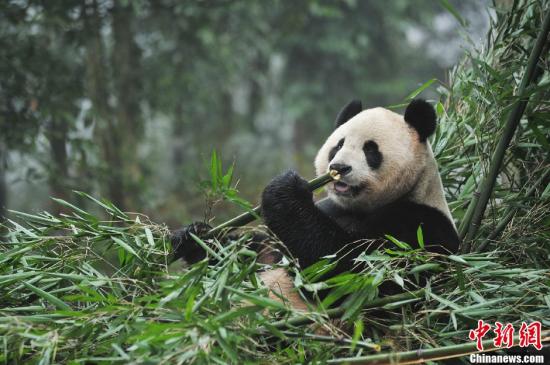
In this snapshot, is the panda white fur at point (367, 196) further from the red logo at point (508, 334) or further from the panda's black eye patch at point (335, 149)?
the red logo at point (508, 334)

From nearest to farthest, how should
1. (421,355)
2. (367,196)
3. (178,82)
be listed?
(421,355) < (367,196) < (178,82)

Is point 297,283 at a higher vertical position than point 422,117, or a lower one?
lower

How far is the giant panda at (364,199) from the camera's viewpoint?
3291 mm

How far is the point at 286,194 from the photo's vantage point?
3.41 meters

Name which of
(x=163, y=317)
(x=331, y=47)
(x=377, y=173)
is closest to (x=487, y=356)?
(x=377, y=173)

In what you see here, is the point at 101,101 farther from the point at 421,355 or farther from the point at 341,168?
the point at 421,355

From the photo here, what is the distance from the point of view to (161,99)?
10258mm

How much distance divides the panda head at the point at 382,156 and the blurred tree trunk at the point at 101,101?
5.51 m

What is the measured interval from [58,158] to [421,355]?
6.98 metres

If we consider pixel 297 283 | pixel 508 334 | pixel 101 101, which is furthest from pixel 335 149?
pixel 101 101

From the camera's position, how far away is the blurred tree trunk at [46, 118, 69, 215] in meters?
7.45

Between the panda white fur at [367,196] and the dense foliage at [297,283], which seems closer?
the dense foliage at [297,283]

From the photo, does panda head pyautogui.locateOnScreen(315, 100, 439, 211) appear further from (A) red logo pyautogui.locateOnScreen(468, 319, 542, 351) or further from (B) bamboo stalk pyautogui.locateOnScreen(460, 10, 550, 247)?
(A) red logo pyautogui.locateOnScreen(468, 319, 542, 351)

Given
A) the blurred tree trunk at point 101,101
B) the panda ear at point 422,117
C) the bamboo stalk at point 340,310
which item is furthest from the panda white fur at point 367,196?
the blurred tree trunk at point 101,101
